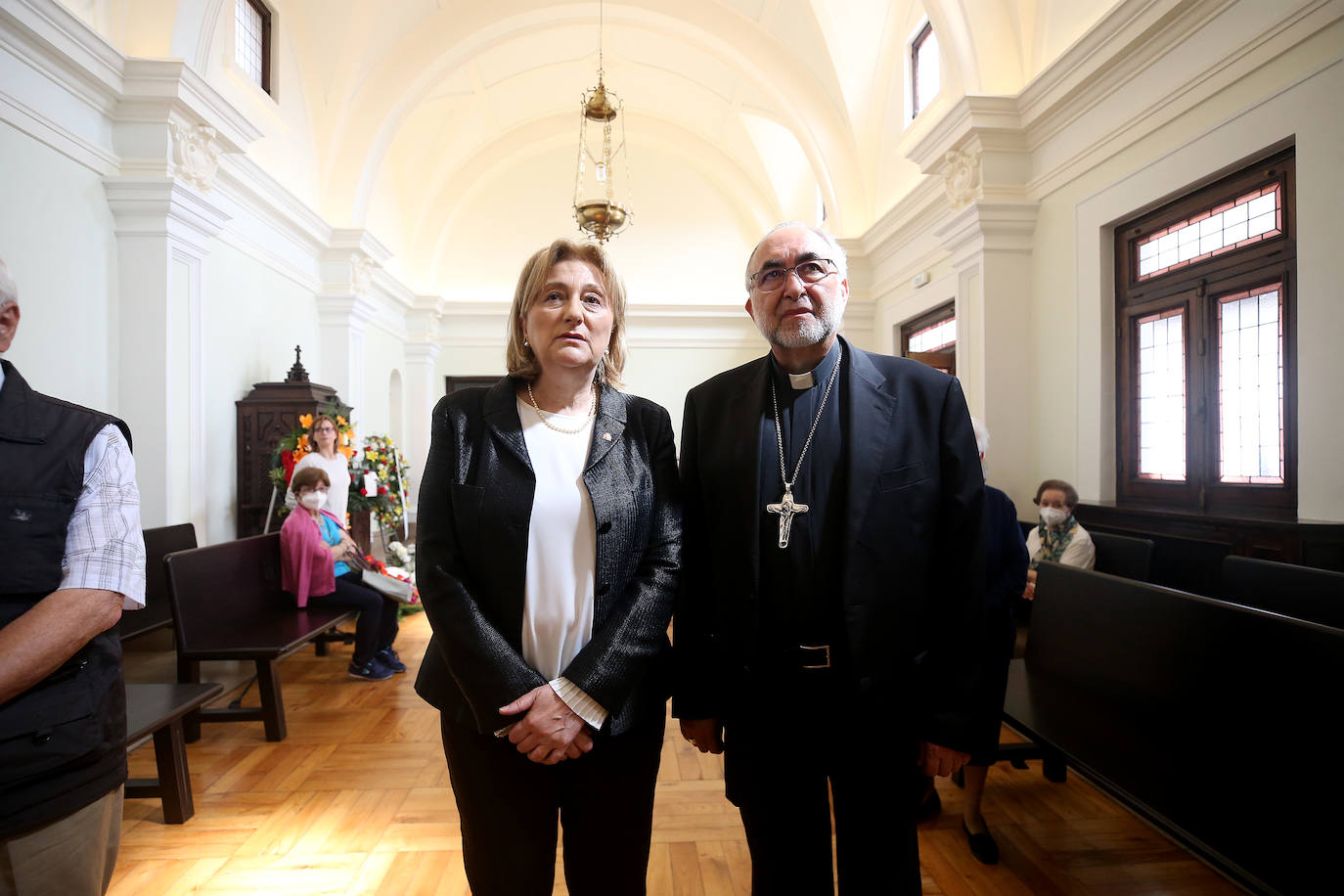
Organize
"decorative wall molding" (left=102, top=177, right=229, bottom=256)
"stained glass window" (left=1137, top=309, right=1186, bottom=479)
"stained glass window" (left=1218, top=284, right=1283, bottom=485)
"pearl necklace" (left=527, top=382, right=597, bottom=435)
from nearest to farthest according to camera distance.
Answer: "pearl necklace" (left=527, top=382, right=597, bottom=435) → "stained glass window" (left=1218, top=284, right=1283, bottom=485) → "stained glass window" (left=1137, top=309, right=1186, bottom=479) → "decorative wall molding" (left=102, top=177, right=229, bottom=256)

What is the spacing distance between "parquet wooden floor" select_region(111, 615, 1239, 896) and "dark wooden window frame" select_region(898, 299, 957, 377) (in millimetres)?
5163

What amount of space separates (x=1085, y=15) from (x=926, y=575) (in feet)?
18.7

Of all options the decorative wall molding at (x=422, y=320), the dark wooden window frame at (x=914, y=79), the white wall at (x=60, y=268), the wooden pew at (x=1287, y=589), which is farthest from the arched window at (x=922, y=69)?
the decorative wall molding at (x=422, y=320)

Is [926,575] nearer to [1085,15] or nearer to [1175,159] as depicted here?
[1175,159]

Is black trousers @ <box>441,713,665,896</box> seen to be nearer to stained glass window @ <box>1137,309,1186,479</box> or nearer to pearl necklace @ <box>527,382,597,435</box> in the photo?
pearl necklace @ <box>527,382,597,435</box>

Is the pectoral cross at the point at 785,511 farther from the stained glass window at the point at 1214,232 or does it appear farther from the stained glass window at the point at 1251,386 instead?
the stained glass window at the point at 1214,232

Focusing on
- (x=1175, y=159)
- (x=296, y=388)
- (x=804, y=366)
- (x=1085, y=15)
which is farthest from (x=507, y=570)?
(x=296, y=388)

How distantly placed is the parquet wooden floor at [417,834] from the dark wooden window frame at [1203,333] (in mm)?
2251

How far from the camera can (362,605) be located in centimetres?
512

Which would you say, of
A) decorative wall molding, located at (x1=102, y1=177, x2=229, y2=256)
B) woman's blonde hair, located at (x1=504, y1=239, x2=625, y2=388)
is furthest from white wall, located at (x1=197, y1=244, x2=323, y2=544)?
woman's blonde hair, located at (x1=504, y1=239, x2=625, y2=388)

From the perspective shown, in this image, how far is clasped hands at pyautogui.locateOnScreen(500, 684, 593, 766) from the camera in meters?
1.56

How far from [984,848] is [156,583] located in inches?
210

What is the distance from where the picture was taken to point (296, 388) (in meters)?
7.38

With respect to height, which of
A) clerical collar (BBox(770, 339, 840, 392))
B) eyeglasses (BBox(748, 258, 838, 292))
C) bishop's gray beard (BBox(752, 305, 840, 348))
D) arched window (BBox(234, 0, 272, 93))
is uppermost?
arched window (BBox(234, 0, 272, 93))
